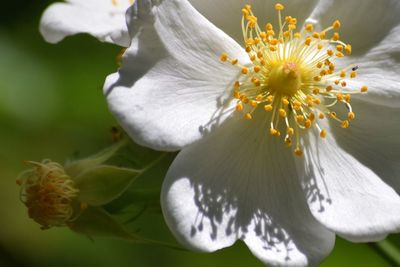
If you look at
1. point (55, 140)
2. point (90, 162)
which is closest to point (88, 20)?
point (90, 162)

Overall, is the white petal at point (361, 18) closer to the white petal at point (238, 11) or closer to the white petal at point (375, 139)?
the white petal at point (238, 11)

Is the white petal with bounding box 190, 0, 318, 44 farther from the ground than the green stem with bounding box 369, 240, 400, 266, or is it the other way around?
the white petal with bounding box 190, 0, 318, 44

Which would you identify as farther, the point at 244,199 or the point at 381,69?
the point at 381,69

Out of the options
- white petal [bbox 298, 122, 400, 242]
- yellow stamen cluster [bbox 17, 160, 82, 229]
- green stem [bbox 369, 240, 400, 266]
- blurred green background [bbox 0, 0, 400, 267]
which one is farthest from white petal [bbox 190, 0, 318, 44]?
blurred green background [bbox 0, 0, 400, 267]

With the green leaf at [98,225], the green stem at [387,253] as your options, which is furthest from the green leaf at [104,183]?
the green stem at [387,253]

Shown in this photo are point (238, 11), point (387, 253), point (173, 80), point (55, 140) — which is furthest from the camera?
point (55, 140)

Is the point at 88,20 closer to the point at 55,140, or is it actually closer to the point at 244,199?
the point at 244,199

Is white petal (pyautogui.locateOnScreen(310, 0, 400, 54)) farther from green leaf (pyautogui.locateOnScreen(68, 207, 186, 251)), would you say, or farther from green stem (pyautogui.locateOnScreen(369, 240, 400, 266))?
green leaf (pyautogui.locateOnScreen(68, 207, 186, 251))

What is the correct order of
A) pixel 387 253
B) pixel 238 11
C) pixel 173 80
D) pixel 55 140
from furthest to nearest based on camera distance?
pixel 55 140
pixel 387 253
pixel 238 11
pixel 173 80
